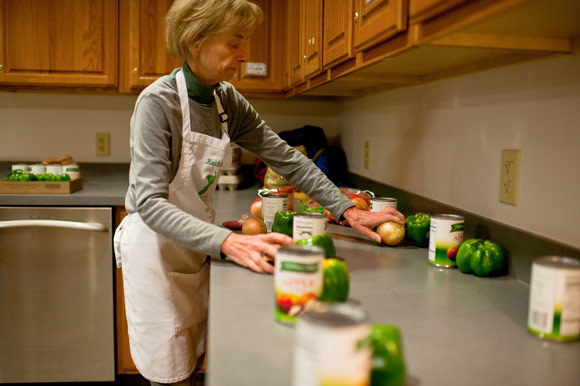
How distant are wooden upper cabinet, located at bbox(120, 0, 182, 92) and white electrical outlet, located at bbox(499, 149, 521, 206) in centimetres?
179

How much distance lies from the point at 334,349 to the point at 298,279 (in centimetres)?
27

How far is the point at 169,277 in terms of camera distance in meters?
1.34

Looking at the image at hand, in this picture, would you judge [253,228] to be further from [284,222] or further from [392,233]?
[392,233]

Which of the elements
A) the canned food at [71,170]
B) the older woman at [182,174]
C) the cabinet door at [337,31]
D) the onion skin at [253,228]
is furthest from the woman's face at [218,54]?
the canned food at [71,170]

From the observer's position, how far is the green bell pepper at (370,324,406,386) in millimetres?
583

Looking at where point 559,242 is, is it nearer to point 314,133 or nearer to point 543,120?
point 543,120

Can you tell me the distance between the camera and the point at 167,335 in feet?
4.46

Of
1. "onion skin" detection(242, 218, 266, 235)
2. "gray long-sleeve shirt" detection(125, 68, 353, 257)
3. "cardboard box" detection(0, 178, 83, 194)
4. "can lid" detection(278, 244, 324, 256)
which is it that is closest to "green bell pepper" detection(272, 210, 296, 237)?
"onion skin" detection(242, 218, 266, 235)

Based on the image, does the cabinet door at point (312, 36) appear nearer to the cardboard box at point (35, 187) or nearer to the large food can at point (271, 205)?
the large food can at point (271, 205)

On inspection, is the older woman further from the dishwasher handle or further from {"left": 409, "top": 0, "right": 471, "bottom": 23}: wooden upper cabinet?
the dishwasher handle

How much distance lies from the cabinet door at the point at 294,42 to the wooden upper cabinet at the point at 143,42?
572 millimetres

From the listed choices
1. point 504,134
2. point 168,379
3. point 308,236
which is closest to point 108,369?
point 168,379

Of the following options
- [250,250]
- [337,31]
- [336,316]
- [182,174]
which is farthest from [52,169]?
[336,316]

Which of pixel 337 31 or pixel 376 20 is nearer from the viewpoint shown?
pixel 376 20
